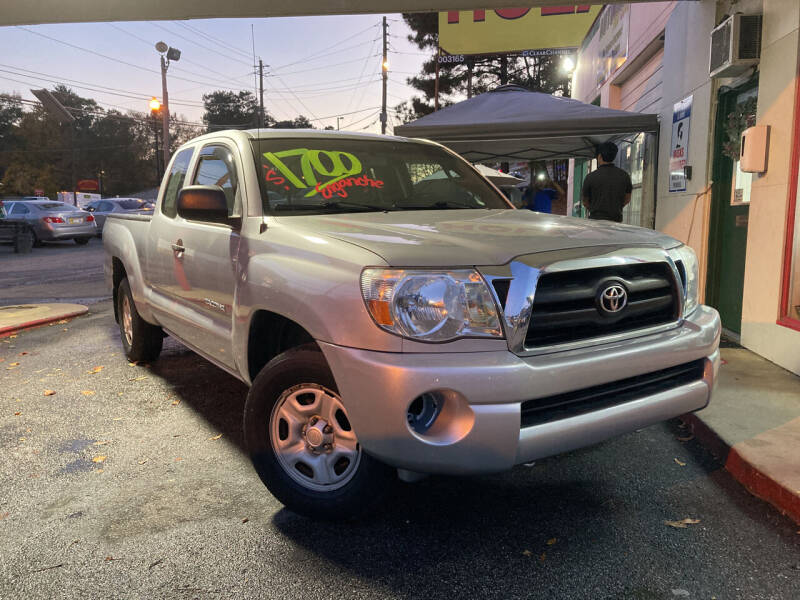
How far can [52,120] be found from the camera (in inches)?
3054

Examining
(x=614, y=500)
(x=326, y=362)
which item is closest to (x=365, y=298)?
(x=326, y=362)

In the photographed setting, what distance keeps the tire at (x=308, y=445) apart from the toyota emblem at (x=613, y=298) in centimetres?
111

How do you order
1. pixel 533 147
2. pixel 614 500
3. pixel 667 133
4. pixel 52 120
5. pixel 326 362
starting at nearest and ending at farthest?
pixel 326 362 < pixel 614 500 < pixel 667 133 < pixel 533 147 < pixel 52 120

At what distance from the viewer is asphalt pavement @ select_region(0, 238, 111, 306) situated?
1101cm

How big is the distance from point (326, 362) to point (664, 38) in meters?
8.62

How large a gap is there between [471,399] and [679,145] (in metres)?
7.06

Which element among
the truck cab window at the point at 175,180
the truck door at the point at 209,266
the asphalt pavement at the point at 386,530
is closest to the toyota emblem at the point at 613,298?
the asphalt pavement at the point at 386,530

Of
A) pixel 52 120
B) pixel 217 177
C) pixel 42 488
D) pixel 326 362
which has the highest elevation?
pixel 52 120

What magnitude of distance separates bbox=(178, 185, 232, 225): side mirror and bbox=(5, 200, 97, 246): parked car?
69.7ft

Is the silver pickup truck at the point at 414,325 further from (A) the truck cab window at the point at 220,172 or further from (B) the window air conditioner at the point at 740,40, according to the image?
(B) the window air conditioner at the point at 740,40

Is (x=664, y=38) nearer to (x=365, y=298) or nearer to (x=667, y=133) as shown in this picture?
(x=667, y=133)

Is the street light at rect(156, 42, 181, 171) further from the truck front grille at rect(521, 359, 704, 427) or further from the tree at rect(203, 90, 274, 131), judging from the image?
the tree at rect(203, 90, 274, 131)

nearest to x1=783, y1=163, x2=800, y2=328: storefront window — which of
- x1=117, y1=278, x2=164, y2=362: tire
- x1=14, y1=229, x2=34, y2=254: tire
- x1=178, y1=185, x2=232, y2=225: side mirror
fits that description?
x1=178, y1=185, x2=232, y2=225: side mirror

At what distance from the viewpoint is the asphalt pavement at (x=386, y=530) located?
2424 mm
